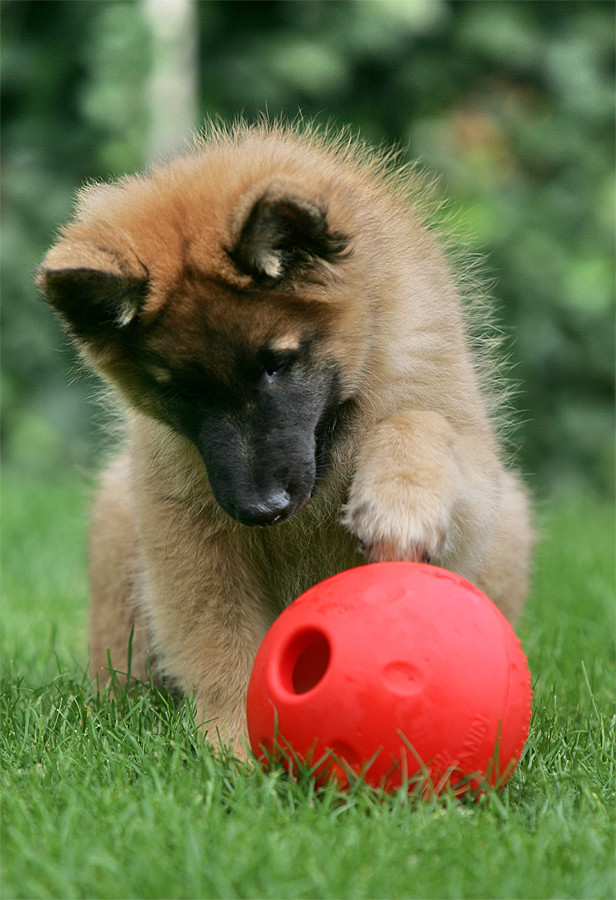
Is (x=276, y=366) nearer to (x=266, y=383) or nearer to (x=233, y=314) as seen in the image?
(x=266, y=383)

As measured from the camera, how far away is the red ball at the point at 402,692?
2.52 metres

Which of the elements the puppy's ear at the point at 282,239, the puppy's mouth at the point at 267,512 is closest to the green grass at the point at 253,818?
the puppy's mouth at the point at 267,512

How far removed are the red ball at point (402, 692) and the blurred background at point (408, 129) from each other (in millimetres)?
7372

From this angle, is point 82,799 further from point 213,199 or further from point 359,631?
point 213,199

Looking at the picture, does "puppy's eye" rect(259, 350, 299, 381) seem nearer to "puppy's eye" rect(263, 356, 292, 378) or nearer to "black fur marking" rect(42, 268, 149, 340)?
"puppy's eye" rect(263, 356, 292, 378)

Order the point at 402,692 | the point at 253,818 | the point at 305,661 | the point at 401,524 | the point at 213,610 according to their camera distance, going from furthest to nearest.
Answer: the point at 213,610, the point at 401,524, the point at 305,661, the point at 402,692, the point at 253,818

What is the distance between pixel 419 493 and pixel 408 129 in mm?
8342

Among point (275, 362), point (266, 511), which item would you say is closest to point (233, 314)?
point (275, 362)

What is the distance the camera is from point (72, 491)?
8523 millimetres

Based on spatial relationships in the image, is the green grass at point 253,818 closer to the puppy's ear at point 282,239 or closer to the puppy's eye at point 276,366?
Result: the puppy's eye at point 276,366

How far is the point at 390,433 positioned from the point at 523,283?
721cm

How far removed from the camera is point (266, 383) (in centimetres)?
309

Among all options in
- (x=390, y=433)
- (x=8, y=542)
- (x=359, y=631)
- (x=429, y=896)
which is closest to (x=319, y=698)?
(x=359, y=631)

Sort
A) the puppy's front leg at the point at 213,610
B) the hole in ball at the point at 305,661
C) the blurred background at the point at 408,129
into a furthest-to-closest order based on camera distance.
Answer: the blurred background at the point at 408,129 < the puppy's front leg at the point at 213,610 < the hole in ball at the point at 305,661
